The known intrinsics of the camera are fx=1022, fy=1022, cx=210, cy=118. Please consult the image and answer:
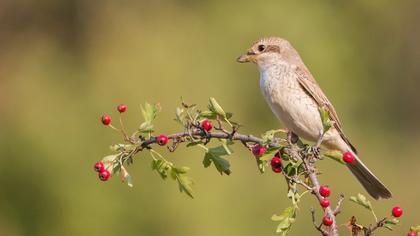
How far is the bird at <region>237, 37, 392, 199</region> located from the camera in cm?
633

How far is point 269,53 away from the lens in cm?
681

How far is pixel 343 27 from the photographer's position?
16.3 meters

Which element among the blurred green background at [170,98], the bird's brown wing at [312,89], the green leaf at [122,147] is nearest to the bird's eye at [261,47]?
the bird's brown wing at [312,89]

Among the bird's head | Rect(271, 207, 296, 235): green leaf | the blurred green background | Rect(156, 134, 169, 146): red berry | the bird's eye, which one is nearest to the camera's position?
Rect(271, 207, 296, 235): green leaf

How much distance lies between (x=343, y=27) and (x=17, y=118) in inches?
238

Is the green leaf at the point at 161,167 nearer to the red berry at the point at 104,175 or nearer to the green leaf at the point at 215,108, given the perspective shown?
the red berry at the point at 104,175

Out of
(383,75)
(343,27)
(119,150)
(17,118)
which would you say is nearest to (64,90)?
(17,118)

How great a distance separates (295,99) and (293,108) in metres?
0.11

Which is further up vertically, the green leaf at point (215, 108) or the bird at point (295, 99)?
the green leaf at point (215, 108)

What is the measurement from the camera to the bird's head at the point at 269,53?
265 inches

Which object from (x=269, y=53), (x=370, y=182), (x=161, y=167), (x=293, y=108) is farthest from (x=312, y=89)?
(x=161, y=167)

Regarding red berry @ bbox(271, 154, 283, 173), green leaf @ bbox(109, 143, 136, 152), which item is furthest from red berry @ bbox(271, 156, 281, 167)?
green leaf @ bbox(109, 143, 136, 152)

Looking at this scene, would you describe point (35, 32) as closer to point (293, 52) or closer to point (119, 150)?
point (293, 52)

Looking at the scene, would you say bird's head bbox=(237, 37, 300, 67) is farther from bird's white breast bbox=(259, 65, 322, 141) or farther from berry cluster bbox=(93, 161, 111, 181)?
berry cluster bbox=(93, 161, 111, 181)
